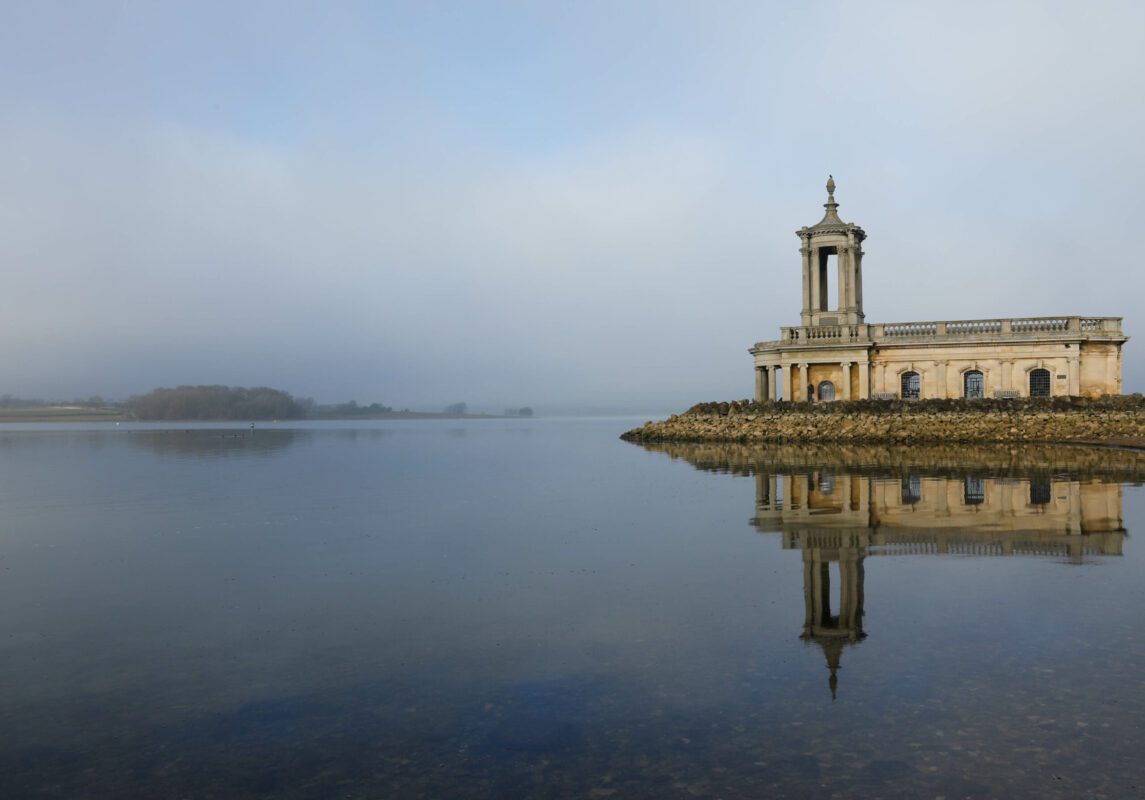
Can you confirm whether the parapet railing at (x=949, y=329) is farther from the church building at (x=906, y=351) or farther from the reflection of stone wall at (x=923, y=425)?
the reflection of stone wall at (x=923, y=425)

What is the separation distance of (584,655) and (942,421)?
44013 millimetres

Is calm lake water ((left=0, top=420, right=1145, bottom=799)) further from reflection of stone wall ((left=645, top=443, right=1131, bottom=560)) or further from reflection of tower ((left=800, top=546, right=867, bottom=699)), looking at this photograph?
reflection of stone wall ((left=645, top=443, right=1131, bottom=560))

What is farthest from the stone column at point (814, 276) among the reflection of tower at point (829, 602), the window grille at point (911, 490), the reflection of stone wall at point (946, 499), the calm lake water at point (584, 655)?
the reflection of tower at point (829, 602)

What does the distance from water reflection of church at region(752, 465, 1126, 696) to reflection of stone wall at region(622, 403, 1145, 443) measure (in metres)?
21.5

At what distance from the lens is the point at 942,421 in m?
47.6

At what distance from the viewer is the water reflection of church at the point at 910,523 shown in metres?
11.2

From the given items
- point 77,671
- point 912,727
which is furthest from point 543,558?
point 912,727

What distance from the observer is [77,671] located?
8.66 meters

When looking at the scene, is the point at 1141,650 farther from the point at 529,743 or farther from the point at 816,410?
the point at 816,410

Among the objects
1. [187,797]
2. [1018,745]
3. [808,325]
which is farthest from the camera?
[808,325]

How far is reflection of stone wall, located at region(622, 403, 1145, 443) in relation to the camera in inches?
1752

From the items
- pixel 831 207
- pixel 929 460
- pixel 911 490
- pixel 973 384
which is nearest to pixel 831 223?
pixel 831 207

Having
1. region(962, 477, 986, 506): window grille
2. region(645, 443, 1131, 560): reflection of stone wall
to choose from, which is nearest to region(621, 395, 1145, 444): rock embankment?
region(645, 443, 1131, 560): reflection of stone wall

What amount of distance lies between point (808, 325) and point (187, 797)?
54.1 metres
